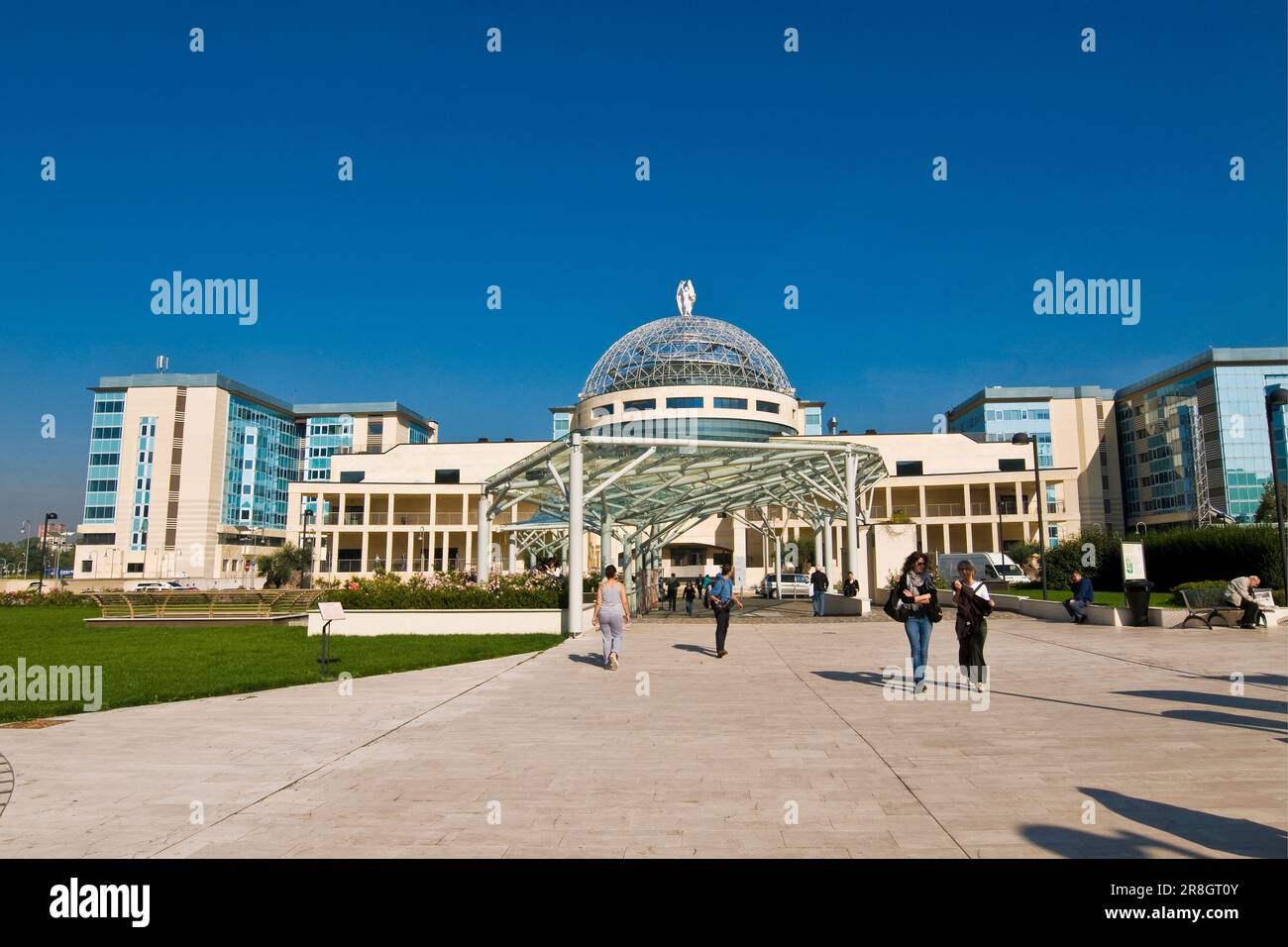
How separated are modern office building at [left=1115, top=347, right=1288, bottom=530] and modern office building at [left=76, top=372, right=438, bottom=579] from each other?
8359cm

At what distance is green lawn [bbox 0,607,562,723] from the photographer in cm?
996

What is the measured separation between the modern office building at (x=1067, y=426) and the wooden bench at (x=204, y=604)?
7660 centimetres

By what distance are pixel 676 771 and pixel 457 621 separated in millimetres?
13362

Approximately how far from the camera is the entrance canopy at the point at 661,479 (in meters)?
19.3

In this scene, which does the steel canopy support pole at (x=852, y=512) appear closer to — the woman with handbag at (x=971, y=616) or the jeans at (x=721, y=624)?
the jeans at (x=721, y=624)

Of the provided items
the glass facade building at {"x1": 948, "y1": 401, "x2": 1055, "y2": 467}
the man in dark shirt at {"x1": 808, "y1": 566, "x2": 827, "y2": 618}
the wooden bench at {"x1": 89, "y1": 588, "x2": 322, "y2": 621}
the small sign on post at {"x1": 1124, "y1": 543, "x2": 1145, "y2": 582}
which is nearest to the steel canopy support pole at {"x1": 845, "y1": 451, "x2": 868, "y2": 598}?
the man in dark shirt at {"x1": 808, "y1": 566, "x2": 827, "y2": 618}

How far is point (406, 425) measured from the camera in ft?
350

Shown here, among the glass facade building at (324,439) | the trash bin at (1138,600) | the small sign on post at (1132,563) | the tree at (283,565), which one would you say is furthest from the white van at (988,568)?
the glass facade building at (324,439)

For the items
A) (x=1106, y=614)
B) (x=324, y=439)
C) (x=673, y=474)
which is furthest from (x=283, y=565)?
(x=1106, y=614)

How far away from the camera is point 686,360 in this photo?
56156 millimetres

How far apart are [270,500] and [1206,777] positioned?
10279cm

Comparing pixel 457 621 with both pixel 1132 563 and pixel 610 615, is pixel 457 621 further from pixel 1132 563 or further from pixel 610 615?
pixel 1132 563

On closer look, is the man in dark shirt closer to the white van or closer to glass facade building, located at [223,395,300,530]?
the white van
